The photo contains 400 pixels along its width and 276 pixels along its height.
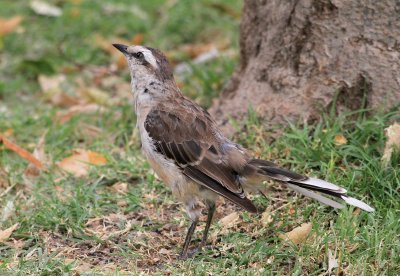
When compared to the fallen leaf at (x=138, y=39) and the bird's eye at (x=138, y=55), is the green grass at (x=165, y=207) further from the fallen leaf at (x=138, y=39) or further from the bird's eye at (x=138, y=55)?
the fallen leaf at (x=138, y=39)

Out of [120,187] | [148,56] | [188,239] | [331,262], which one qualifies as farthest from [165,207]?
[331,262]

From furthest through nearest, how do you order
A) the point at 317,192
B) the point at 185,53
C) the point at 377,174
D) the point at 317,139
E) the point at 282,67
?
the point at 185,53
the point at 282,67
the point at 317,139
the point at 377,174
the point at 317,192

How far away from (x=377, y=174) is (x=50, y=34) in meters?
6.42

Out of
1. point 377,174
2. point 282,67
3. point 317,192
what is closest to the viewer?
point 317,192

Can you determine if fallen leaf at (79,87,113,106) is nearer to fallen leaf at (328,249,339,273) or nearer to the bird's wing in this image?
the bird's wing

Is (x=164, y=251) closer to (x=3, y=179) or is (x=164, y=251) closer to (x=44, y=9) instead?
(x=3, y=179)

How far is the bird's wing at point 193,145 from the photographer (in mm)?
5926

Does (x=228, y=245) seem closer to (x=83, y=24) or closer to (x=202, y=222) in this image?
(x=202, y=222)

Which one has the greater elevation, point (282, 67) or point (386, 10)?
point (386, 10)

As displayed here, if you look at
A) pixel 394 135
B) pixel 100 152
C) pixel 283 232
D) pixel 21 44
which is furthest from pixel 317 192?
pixel 21 44

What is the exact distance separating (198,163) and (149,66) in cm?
118

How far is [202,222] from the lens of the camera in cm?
670

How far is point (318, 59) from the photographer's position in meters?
7.30

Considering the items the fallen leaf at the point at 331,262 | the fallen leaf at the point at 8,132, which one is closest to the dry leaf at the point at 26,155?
the fallen leaf at the point at 8,132
